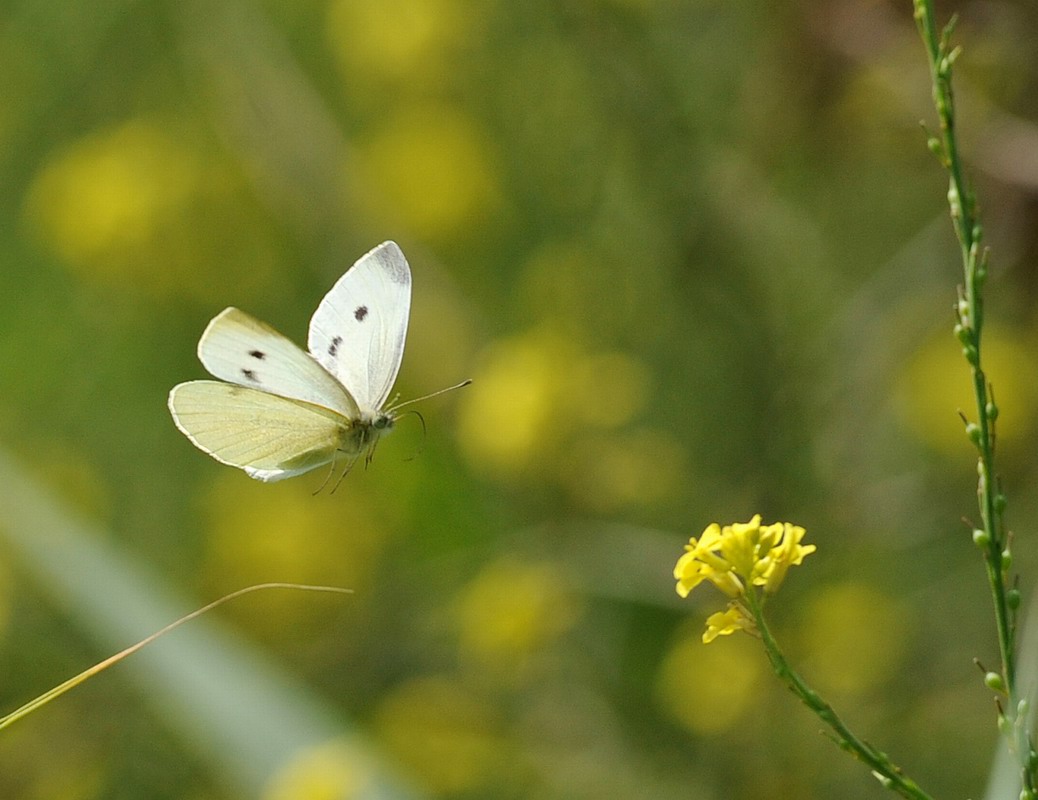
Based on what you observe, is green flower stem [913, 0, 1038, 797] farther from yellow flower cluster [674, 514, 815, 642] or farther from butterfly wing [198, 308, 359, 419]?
butterfly wing [198, 308, 359, 419]

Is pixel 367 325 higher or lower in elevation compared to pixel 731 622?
higher

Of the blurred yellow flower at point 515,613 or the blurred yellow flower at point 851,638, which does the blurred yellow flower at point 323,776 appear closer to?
the blurred yellow flower at point 515,613

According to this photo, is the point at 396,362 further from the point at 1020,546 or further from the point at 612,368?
the point at 1020,546

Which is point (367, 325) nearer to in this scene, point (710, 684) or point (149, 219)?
point (710, 684)

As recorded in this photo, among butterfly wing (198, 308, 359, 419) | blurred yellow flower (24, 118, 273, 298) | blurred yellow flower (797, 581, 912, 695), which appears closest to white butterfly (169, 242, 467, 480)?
butterfly wing (198, 308, 359, 419)

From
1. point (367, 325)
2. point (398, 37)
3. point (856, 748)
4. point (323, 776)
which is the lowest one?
point (856, 748)

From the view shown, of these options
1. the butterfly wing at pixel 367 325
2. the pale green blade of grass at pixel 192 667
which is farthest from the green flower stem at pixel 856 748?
the pale green blade of grass at pixel 192 667

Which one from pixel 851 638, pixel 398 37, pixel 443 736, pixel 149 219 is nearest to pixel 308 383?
pixel 443 736
